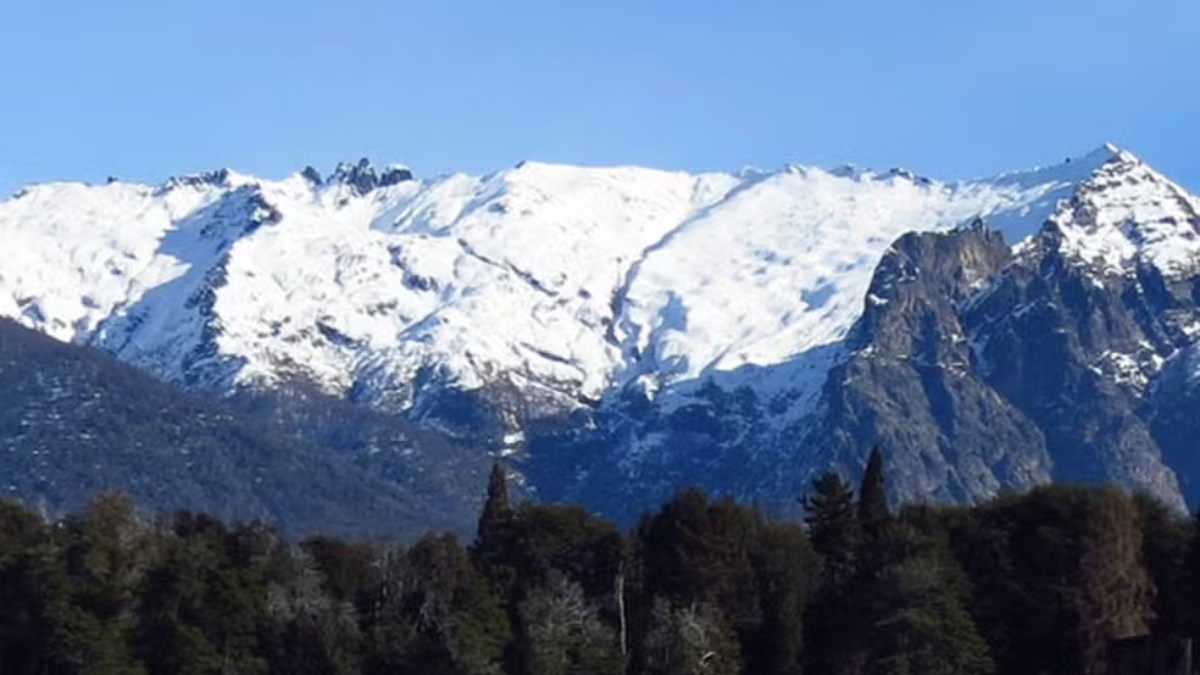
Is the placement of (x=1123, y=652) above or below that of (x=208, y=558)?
below

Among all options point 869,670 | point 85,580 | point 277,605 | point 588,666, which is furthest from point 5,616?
point 869,670

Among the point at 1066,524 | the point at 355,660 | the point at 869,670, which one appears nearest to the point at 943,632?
the point at 869,670

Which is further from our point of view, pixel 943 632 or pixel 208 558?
pixel 208 558

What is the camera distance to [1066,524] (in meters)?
200

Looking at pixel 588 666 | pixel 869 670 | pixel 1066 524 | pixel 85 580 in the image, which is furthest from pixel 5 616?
pixel 1066 524

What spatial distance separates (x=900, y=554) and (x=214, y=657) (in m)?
47.9

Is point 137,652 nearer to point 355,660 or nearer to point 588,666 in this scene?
point 355,660

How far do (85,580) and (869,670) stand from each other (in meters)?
54.3

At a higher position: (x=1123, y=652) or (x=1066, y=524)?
(x=1066, y=524)

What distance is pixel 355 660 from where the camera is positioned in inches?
7466

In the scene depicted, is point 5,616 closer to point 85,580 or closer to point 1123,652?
point 85,580

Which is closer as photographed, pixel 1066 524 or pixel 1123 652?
pixel 1123 652

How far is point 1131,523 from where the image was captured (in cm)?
19950

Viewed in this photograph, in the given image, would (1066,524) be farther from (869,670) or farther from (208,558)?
(208,558)
